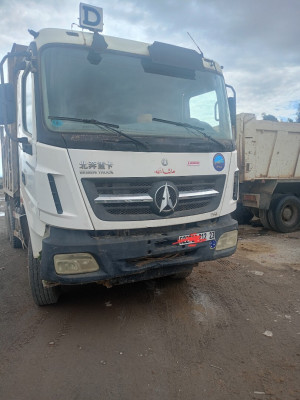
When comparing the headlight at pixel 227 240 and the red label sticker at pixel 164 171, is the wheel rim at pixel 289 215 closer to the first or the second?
the headlight at pixel 227 240

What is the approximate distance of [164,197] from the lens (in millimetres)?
3051

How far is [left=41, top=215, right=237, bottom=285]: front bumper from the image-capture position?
2750mm

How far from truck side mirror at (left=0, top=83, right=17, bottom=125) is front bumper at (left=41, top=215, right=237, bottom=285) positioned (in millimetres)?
1369

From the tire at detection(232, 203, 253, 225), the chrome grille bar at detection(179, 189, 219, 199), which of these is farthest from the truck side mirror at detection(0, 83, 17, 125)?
the tire at detection(232, 203, 253, 225)

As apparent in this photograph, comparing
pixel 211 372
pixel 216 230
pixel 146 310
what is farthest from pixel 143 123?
pixel 211 372

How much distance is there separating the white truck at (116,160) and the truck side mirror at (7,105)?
0.01 m

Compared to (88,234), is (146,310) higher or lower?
lower

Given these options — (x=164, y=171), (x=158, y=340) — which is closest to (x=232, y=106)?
(x=164, y=171)

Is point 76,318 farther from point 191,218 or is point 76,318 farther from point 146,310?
point 191,218

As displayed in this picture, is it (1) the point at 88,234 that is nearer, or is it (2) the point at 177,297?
(1) the point at 88,234

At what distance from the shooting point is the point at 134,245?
114 inches

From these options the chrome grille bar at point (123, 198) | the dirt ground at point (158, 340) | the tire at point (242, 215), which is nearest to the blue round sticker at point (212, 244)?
the dirt ground at point (158, 340)

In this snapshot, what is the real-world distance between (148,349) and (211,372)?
0.59 metres

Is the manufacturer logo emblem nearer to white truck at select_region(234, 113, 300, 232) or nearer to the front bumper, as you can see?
the front bumper
